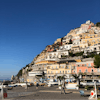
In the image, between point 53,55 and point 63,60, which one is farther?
point 53,55

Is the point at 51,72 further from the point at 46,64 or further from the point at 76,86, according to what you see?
the point at 76,86

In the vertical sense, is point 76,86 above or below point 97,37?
below

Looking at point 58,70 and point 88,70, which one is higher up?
point 58,70

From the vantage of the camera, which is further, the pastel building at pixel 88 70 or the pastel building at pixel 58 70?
the pastel building at pixel 58 70

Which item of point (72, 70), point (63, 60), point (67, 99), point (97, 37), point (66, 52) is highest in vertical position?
point (97, 37)

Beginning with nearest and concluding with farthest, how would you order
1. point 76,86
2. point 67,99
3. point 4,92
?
point 67,99
point 4,92
point 76,86

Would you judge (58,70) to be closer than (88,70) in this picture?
A: No

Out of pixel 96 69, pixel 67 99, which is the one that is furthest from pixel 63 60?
pixel 67 99

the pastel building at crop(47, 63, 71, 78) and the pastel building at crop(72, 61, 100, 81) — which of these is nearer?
the pastel building at crop(72, 61, 100, 81)

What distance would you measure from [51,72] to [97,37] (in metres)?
39.5

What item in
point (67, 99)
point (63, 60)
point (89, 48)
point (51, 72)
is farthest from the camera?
point (89, 48)

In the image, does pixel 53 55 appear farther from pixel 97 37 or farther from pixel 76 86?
pixel 76 86

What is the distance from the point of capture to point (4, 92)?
2419cm

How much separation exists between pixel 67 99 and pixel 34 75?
42433mm
